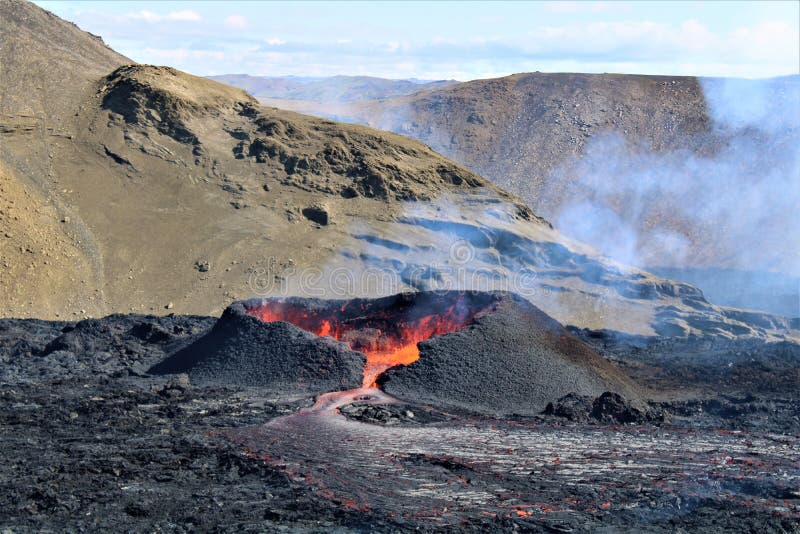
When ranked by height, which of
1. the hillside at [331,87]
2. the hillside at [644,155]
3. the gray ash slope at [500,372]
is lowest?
the gray ash slope at [500,372]

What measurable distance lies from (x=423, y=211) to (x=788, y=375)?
50.3 feet

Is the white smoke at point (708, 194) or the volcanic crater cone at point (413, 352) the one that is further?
the white smoke at point (708, 194)

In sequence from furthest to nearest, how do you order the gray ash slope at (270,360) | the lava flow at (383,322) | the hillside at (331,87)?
the hillside at (331,87)
the lava flow at (383,322)
the gray ash slope at (270,360)

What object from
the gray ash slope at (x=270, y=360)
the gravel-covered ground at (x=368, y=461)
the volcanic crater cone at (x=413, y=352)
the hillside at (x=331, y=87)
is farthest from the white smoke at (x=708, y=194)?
the hillside at (x=331, y=87)

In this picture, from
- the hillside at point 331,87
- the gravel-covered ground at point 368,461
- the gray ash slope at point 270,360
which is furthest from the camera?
the hillside at point 331,87

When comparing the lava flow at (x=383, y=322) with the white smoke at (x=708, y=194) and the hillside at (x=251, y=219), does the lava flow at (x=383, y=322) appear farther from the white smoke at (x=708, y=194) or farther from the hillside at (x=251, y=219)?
the white smoke at (x=708, y=194)

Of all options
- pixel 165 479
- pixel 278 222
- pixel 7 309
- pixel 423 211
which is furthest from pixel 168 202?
pixel 165 479

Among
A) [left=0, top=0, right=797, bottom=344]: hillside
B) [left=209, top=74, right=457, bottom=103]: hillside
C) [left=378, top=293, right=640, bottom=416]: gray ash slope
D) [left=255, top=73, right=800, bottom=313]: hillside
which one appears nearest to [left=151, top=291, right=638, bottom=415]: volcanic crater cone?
[left=378, top=293, right=640, bottom=416]: gray ash slope

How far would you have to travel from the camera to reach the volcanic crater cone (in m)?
20.2

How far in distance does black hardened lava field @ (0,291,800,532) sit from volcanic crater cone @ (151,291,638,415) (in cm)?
5

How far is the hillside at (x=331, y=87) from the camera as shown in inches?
5906

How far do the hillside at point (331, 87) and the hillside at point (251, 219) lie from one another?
10155cm

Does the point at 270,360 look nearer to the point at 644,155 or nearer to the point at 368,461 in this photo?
the point at 368,461

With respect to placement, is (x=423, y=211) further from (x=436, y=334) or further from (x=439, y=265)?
(x=436, y=334)
